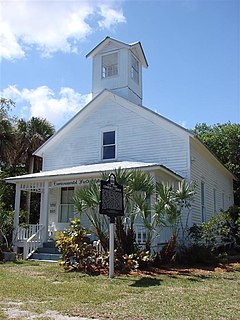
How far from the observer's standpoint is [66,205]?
20.0 m

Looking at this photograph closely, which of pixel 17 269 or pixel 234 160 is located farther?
pixel 234 160

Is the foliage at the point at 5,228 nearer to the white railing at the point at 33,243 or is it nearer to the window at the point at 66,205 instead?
the white railing at the point at 33,243

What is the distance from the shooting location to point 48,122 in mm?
28188

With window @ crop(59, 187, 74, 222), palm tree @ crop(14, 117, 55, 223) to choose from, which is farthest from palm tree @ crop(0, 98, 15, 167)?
window @ crop(59, 187, 74, 222)

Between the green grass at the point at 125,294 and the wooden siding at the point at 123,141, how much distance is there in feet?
25.5

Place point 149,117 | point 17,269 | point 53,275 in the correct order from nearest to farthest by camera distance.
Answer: point 53,275, point 17,269, point 149,117

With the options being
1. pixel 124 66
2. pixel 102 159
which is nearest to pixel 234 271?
pixel 102 159

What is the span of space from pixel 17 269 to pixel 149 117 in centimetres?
1036

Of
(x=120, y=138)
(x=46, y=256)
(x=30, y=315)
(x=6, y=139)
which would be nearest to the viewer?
(x=30, y=315)

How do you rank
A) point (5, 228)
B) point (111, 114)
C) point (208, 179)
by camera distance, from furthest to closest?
point (208, 179) < point (111, 114) < point (5, 228)

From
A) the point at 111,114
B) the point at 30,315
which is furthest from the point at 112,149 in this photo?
the point at 30,315

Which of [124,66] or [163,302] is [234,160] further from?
[163,302]

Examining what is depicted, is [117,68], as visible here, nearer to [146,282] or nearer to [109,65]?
[109,65]

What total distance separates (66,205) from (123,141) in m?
4.73
